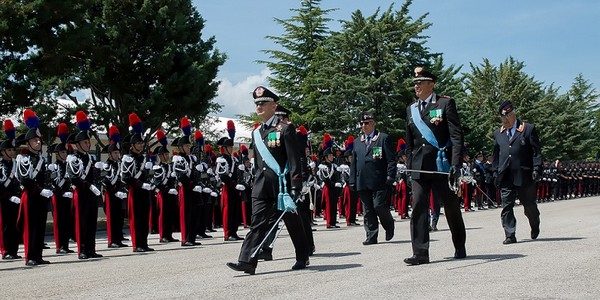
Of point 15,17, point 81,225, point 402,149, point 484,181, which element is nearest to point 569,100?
point 484,181

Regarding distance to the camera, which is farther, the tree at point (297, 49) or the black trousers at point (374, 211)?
the tree at point (297, 49)

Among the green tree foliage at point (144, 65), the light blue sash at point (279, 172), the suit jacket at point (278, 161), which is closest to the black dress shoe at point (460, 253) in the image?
the light blue sash at point (279, 172)

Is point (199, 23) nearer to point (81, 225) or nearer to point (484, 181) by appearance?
point (484, 181)

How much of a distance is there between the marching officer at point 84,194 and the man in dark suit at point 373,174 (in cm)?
414

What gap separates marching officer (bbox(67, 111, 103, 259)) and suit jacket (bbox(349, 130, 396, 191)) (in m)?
4.14

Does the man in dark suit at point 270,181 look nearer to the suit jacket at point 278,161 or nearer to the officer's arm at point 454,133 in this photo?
the suit jacket at point 278,161

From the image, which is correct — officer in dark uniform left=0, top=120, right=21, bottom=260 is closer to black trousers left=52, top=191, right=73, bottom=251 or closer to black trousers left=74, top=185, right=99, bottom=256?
black trousers left=52, top=191, right=73, bottom=251

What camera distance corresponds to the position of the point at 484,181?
102ft

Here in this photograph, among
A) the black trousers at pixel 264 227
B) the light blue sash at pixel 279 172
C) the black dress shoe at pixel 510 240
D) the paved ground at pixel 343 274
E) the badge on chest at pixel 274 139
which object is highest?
the badge on chest at pixel 274 139

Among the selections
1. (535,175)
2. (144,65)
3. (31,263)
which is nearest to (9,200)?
(31,263)

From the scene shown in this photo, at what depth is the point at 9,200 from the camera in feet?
40.3

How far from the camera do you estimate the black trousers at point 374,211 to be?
12.4 m

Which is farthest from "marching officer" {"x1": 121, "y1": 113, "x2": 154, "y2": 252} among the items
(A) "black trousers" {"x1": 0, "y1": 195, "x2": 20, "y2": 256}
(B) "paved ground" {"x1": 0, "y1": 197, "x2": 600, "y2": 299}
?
(A) "black trousers" {"x1": 0, "y1": 195, "x2": 20, "y2": 256}

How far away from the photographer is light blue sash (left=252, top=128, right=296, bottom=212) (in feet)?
28.1
